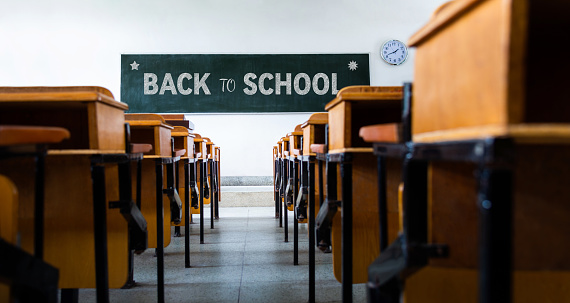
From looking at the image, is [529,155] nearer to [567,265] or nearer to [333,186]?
[567,265]

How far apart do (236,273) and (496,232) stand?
6.36ft

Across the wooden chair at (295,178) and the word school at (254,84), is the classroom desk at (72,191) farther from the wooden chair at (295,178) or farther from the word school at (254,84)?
the word school at (254,84)

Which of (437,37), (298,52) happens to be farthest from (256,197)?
(437,37)

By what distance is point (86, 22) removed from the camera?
234 inches

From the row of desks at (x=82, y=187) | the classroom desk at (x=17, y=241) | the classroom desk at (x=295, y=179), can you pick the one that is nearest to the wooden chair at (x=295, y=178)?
the classroom desk at (x=295, y=179)

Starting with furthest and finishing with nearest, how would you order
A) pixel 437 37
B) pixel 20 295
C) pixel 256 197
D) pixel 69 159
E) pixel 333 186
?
pixel 256 197 → pixel 333 186 → pixel 69 159 → pixel 20 295 → pixel 437 37

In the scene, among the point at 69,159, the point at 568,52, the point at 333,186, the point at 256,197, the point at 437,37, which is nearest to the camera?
the point at 437,37

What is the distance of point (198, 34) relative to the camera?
599 cm

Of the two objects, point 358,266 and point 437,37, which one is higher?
point 437,37

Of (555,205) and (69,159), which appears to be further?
(69,159)

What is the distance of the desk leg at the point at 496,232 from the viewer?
55 centimetres

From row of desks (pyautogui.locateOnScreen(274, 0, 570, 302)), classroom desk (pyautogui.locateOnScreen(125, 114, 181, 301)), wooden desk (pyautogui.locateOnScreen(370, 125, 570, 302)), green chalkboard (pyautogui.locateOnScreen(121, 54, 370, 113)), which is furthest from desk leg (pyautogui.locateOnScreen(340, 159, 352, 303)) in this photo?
green chalkboard (pyautogui.locateOnScreen(121, 54, 370, 113))

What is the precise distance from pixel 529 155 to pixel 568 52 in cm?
25

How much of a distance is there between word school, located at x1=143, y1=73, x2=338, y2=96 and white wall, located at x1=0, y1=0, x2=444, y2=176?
368 mm
